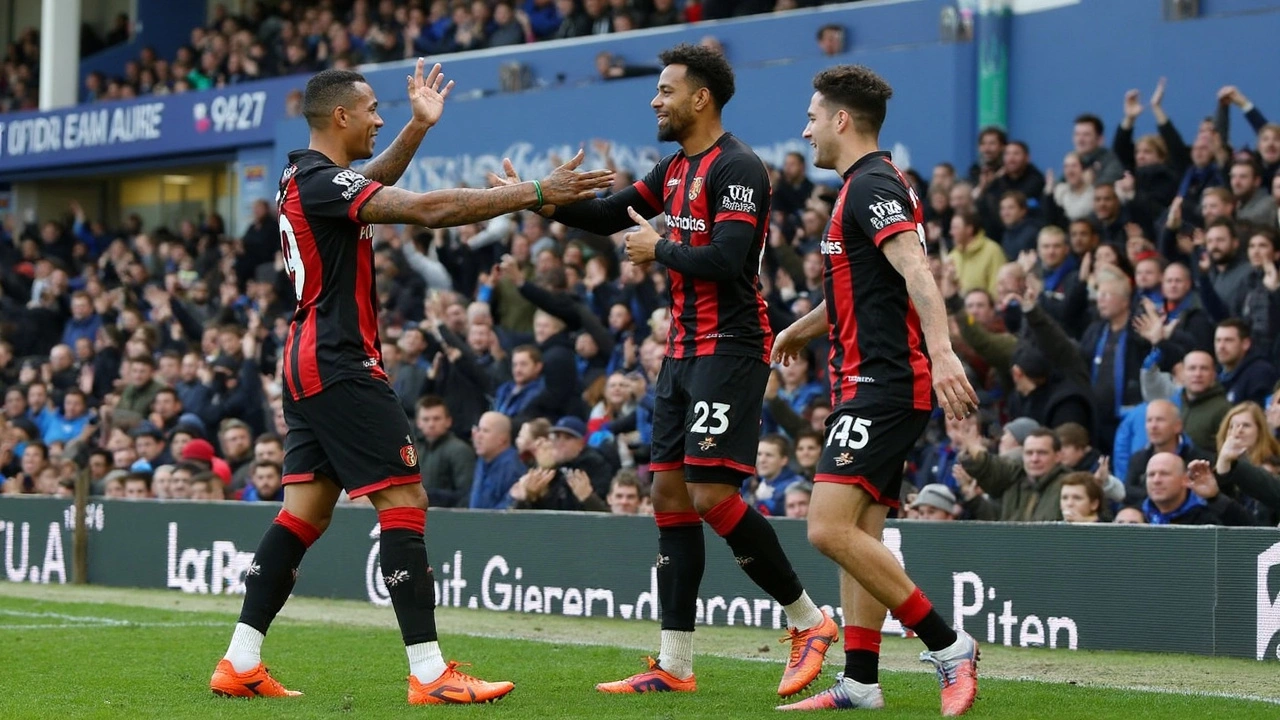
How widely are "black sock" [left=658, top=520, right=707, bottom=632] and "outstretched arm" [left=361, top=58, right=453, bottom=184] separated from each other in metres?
1.85

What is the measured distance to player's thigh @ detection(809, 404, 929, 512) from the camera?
21.1 ft

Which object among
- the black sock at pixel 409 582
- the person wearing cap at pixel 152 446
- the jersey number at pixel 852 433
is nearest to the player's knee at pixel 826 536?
the jersey number at pixel 852 433

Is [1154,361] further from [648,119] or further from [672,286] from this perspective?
[648,119]

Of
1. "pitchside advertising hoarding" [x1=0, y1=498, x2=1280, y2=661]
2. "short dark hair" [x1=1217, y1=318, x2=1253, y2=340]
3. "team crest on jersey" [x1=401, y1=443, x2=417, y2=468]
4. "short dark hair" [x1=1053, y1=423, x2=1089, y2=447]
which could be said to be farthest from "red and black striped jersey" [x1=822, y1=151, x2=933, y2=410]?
"short dark hair" [x1=1217, y1=318, x2=1253, y2=340]

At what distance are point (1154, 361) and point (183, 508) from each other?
7244 mm

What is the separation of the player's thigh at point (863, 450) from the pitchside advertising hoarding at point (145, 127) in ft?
62.1

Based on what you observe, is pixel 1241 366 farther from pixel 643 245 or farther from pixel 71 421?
pixel 71 421

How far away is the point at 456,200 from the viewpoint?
6684 millimetres

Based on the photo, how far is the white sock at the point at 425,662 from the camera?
6738mm

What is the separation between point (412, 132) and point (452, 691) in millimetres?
2310

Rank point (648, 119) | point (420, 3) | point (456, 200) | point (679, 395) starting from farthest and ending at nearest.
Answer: point (420, 3) → point (648, 119) → point (679, 395) → point (456, 200)

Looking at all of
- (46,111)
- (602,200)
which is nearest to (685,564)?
(602,200)

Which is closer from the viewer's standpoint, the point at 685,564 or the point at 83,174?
the point at 685,564

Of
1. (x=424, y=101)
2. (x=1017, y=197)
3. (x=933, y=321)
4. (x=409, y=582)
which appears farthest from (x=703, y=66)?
(x=1017, y=197)
